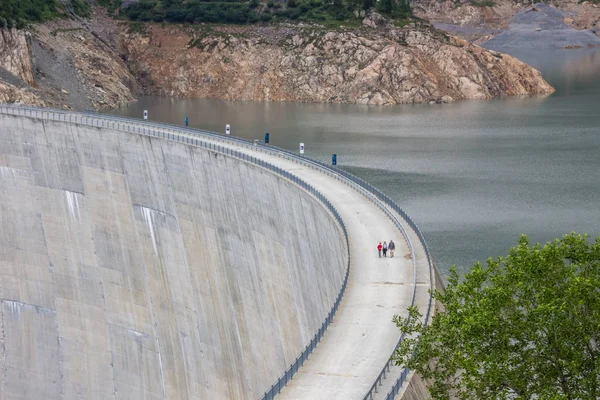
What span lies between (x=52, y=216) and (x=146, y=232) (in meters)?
6.35

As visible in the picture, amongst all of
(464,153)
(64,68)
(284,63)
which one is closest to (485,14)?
(284,63)

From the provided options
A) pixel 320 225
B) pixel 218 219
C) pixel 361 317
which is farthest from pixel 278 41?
pixel 361 317

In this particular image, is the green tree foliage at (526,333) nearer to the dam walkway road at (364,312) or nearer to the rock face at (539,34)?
the dam walkway road at (364,312)

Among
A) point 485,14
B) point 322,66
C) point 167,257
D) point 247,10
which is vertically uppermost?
point 247,10

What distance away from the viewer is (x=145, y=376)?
4444 cm

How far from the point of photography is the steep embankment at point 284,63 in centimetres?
10181

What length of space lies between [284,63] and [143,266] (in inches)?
2543

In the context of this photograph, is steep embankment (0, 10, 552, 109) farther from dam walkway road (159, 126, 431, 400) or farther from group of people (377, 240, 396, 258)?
group of people (377, 240, 396, 258)

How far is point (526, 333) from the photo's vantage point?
57.7ft

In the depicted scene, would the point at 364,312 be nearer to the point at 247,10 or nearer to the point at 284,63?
→ the point at 284,63

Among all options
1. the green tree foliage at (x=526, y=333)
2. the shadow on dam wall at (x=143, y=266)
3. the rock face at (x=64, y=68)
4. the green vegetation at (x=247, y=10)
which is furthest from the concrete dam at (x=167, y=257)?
the green vegetation at (x=247, y=10)

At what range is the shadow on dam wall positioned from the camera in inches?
1449

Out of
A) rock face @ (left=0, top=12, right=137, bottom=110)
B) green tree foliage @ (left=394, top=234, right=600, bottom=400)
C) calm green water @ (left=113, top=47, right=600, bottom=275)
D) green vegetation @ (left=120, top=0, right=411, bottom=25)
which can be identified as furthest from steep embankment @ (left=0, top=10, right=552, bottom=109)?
green tree foliage @ (left=394, top=234, right=600, bottom=400)

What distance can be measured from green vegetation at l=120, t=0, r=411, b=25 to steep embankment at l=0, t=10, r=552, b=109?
5.06 feet
